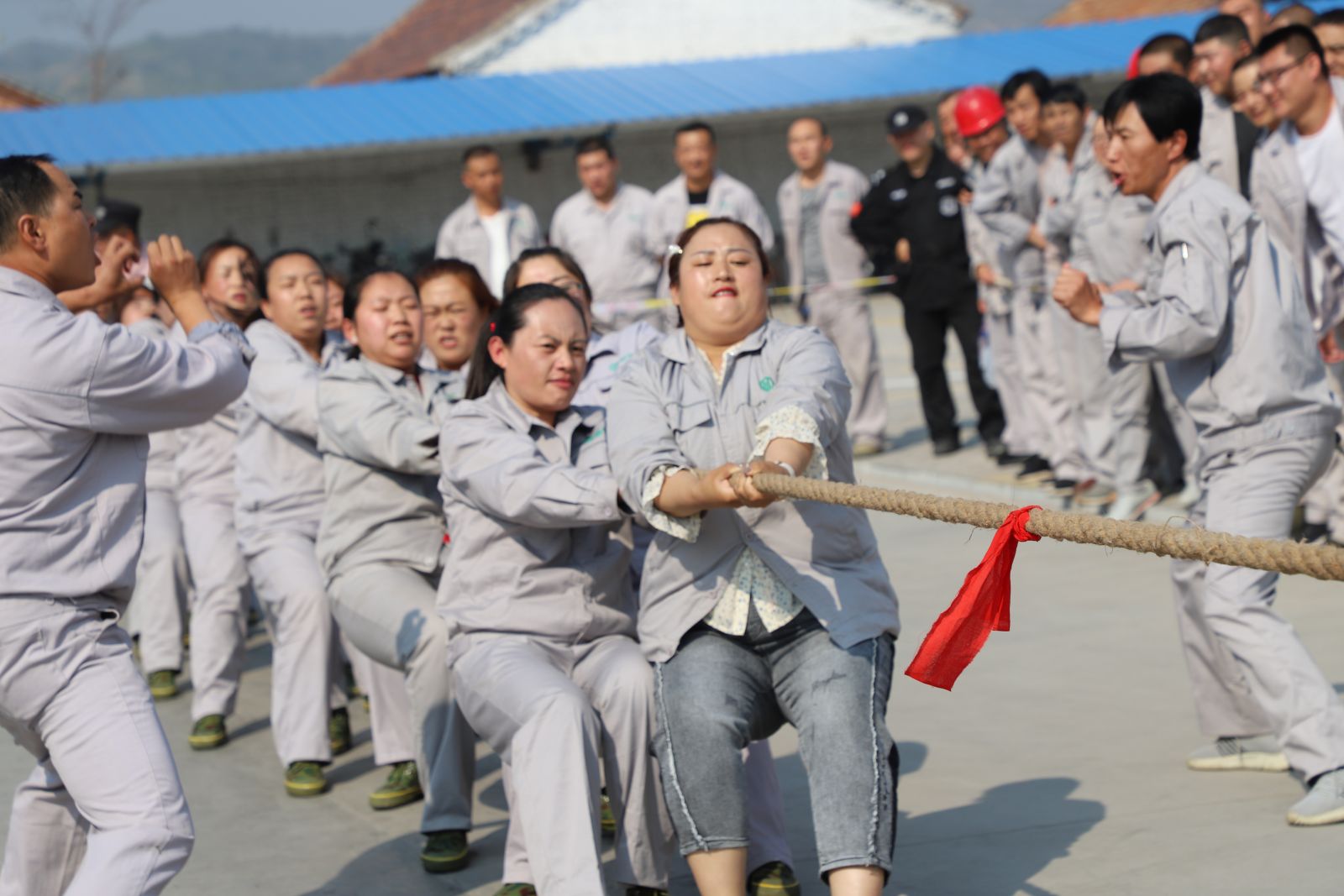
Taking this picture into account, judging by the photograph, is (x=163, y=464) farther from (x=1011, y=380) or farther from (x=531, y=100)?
(x=531, y=100)

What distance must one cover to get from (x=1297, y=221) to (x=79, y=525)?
15.2 ft

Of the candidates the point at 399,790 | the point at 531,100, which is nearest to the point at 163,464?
the point at 399,790

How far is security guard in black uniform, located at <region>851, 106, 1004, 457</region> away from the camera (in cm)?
978

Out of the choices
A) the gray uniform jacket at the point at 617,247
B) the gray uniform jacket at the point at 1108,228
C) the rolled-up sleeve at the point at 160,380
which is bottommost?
the rolled-up sleeve at the point at 160,380

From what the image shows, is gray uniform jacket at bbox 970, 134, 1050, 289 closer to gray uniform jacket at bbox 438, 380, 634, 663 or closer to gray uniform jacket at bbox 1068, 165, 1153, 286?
gray uniform jacket at bbox 1068, 165, 1153, 286

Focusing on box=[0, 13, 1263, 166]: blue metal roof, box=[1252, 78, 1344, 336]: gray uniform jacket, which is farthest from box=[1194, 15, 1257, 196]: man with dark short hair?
box=[0, 13, 1263, 166]: blue metal roof

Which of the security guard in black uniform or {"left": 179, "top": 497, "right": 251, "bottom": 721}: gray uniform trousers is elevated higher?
the security guard in black uniform

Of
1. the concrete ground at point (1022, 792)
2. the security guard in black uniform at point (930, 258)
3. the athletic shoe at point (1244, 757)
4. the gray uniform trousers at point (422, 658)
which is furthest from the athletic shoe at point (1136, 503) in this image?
the gray uniform trousers at point (422, 658)

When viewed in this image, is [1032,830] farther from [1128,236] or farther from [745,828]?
[1128,236]

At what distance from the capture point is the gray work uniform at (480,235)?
33.2ft

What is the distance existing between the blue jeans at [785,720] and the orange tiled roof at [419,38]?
2664 cm

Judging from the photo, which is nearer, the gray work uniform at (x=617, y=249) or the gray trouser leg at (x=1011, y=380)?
the gray trouser leg at (x=1011, y=380)

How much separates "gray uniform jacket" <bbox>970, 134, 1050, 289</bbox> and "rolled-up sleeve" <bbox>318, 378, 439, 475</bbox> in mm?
4461

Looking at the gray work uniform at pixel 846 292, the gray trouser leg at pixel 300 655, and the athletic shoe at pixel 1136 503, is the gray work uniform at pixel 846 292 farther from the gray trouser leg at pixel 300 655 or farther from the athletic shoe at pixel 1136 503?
the gray trouser leg at pixel 300 655
